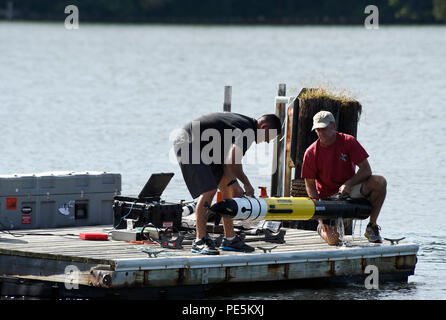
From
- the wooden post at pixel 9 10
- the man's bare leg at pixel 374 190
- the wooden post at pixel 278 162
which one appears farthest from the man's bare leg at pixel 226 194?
the wooden post at pixel 9 10

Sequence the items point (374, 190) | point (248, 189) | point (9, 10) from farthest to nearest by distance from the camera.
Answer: point (9, 10)
point (374, 190)
point (248, 189)

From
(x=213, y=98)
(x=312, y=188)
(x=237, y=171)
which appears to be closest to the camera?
(x=237, y=171)

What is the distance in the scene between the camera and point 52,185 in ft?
44.8

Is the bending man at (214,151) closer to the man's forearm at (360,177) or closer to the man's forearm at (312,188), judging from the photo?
the man's forearm at (312,188)

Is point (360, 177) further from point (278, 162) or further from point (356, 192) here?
point (278, 162)

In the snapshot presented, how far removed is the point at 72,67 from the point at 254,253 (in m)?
49.8

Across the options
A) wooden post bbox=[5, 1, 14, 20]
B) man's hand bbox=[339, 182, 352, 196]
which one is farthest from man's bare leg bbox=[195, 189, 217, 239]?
wooden post bbox=[5, 1, 14, 20]

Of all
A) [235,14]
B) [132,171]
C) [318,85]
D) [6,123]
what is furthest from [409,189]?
[235,14]

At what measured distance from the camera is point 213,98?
43125mm

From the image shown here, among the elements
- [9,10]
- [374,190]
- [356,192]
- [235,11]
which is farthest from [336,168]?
[235,11]

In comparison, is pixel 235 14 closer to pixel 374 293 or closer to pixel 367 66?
pixel 367 66

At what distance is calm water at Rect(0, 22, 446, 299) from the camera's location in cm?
2136

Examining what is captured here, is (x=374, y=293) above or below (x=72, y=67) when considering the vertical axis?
below

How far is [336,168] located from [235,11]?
103416 mm
